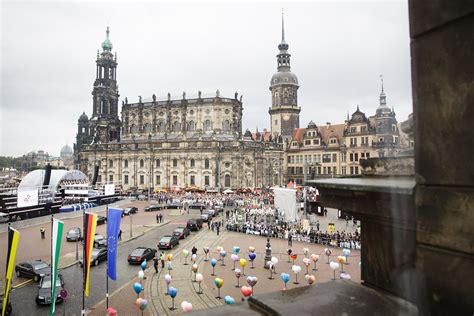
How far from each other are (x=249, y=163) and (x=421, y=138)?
209 ft

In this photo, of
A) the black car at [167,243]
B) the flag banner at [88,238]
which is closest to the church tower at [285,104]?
Result: the black car at [167,243]

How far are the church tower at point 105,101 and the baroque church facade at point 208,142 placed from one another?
229 mm

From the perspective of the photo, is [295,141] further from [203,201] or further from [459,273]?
[459,273]

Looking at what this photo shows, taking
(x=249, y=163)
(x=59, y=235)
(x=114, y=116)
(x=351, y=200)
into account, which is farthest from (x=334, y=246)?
(x=114, y=116)

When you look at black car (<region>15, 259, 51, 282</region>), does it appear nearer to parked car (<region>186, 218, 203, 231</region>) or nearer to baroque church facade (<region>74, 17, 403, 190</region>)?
parked car (<region>186, 218, 203, 231</region>)

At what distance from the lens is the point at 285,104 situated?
78.7 metres

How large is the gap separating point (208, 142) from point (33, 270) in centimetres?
5168

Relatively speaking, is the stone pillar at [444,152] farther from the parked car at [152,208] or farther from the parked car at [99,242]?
the parked car at [152,208]

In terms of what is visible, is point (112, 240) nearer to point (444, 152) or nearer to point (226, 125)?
point (444, 152)

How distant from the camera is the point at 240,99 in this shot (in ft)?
247

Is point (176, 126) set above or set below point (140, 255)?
above

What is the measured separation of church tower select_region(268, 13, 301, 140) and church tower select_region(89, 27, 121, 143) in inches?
1567

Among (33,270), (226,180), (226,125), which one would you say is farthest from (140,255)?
(226,125)

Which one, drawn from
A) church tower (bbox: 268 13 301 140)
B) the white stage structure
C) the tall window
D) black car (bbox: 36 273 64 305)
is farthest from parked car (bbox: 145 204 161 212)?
church tower (bbox: 268 13 301 140)
